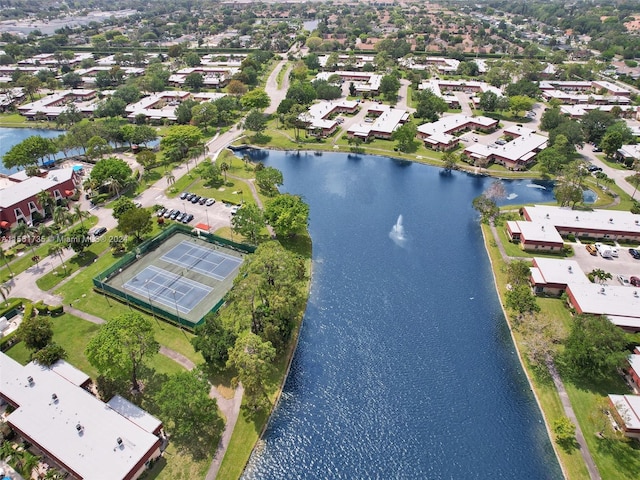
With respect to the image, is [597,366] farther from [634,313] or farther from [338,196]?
[338,196]

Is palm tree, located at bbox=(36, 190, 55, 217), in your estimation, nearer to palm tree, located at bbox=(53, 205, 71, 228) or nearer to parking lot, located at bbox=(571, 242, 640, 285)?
palm tree, located at bbox=(53, 205, 71, 228)

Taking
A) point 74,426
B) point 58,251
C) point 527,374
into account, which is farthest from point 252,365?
point 58,251

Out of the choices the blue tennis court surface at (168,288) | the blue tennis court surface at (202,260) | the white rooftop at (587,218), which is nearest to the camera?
the blue tennis court surface at (168,288)

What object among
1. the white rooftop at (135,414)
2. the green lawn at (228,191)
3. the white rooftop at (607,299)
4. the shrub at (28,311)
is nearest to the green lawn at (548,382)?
the white rooftop at (607,299)

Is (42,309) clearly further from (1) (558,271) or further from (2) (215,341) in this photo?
(1) (558,271)

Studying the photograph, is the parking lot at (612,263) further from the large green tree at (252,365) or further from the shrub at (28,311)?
the shrub at (28,311)

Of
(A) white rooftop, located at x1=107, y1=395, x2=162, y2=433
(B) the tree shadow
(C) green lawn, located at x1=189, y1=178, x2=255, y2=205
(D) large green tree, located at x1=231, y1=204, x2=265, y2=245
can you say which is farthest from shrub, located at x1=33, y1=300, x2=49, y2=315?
(B) the tree shadow

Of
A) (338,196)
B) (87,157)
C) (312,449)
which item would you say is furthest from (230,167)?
(312,449)
